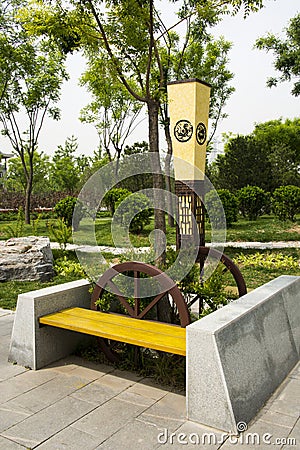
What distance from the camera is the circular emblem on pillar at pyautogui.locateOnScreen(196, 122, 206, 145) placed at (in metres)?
5.49

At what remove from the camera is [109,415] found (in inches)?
112

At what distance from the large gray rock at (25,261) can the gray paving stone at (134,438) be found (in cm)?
468

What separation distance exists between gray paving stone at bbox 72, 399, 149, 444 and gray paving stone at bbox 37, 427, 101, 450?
4 cm

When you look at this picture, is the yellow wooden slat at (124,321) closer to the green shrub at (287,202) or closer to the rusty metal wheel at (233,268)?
the rusty metal wheel at (233,268)

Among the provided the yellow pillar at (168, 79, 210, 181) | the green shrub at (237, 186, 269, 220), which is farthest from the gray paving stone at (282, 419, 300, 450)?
the green shrub at (237, 186, 269, 220)

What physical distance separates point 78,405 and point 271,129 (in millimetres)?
35620

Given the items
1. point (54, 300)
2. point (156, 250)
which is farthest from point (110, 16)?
point (54, 300)

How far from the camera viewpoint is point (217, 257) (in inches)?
163

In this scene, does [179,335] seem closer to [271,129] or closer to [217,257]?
[217,257]

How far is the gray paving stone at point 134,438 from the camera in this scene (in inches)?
98.4

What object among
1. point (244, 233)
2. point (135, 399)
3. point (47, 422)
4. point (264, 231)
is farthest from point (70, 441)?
point (264, 231)

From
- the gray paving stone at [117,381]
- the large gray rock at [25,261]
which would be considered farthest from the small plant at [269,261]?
the gray paving stone at [117,381]

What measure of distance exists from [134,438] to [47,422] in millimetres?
571

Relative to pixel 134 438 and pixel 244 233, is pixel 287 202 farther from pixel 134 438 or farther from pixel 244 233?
pixel 134 438
